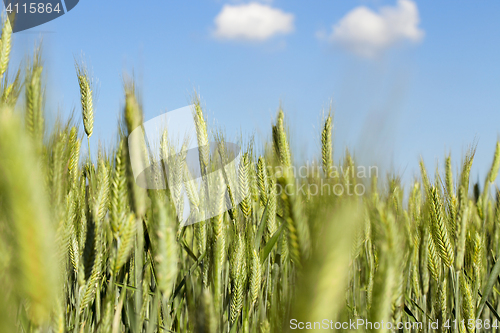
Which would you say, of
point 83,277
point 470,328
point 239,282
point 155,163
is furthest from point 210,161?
point 470,328

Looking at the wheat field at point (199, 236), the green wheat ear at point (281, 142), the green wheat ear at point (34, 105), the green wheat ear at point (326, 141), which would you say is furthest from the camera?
the green wheat ear at point (326, 141)

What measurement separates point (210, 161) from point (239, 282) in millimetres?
720

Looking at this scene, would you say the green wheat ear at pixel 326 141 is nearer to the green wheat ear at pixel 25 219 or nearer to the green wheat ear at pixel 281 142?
the green wheat ear at pixel 281 142

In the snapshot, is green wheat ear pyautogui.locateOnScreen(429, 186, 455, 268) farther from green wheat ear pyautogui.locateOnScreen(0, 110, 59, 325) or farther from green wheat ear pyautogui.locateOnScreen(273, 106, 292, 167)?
green wheat ear pyautogui.locateOnScreen(0, 110, 59, 325)

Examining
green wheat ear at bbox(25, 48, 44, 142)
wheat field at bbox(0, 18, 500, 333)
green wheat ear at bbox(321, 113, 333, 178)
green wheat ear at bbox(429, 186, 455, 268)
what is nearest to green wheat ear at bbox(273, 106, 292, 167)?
wheat field at bbox(0, 18, 500, 333)

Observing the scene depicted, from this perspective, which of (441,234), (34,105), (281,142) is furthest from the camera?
(281,142)

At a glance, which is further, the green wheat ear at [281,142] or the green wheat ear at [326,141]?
the green wheat ear at [326,141]

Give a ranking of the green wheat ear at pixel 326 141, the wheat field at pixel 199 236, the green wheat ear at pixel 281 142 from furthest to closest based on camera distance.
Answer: the green wheat ear at pixel 326 141 → the green wheat ear at pixel 281 142 → the wheat field at pixel 199 236

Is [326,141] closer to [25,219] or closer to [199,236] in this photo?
[199,236]

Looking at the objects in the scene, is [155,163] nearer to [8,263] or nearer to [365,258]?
[8,263]

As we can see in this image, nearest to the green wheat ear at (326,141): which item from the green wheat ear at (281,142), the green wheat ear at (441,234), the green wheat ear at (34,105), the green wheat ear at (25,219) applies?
the green wheat ear at (281,142)

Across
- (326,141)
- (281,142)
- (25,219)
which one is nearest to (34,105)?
(25,219)

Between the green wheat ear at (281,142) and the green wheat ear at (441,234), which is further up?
the green wheat ear at (281,142)

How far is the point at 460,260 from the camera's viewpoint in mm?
1356
